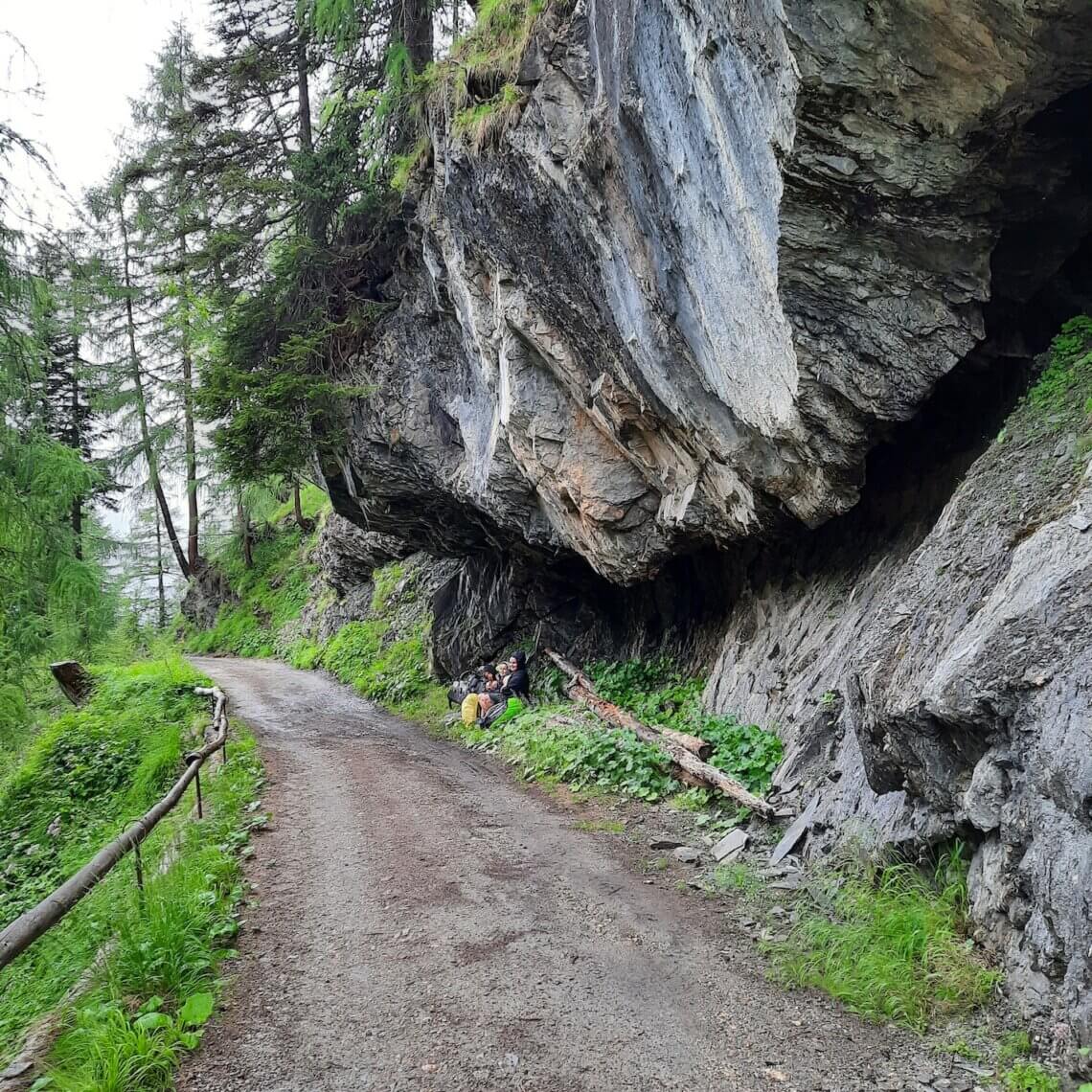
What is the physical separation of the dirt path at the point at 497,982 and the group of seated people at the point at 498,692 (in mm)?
5062

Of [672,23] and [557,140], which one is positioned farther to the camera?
[557,140]

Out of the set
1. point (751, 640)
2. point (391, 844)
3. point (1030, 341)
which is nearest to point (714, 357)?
point (1030, 341)

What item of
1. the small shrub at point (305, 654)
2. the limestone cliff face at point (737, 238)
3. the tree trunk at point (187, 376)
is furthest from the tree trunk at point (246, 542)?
the limestone cliff face at point (737, 238)

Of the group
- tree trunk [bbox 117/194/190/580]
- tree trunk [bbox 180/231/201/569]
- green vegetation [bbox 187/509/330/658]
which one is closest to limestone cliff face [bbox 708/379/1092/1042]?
tree trunk [bbox 180/231/201/569]

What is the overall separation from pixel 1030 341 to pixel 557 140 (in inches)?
219

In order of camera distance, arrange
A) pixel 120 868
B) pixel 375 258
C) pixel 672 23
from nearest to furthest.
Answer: pixel 672 23 → pixel 120 868 → pixel 375 258

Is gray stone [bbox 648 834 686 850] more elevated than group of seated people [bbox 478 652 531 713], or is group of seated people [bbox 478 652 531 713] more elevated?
group of seated people [bbox 478 652 531 713]

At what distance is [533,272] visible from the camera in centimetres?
1011

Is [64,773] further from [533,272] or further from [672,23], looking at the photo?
[672,23]

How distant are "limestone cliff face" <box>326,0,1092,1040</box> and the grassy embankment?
4.78 metres

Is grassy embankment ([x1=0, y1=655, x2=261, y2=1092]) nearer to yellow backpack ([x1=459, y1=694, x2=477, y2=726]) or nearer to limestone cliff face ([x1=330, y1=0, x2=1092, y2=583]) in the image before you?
yellow backpack ([x1=459, y1=694, x2=477, y2=726])

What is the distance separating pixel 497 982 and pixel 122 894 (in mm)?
3679

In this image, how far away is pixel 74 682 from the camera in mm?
16625

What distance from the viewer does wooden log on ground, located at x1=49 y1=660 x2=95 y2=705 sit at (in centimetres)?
1636
